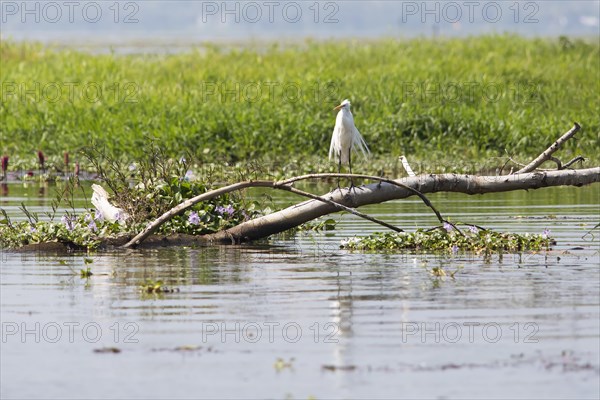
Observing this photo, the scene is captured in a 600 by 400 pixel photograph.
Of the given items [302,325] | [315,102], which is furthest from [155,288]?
[315,102]

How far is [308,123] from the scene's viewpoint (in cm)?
2664

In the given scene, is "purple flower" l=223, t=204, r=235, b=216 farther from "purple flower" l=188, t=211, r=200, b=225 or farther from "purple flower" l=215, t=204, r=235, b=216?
"purple flower" l=188, t=211, r=200, b=225

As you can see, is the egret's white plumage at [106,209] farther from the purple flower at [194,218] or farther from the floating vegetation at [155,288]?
the floating vegetation at [155,288]

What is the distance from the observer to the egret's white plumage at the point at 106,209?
15.2m

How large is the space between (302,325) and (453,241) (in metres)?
4.42

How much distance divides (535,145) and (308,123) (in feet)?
13.5

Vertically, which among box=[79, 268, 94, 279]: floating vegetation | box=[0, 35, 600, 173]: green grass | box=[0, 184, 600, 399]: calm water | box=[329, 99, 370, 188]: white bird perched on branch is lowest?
box=[0, 184, 600, 399]: calm water

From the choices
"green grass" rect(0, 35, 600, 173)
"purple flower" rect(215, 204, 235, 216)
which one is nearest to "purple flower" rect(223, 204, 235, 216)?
"purple flower" rect(215, 204, 235, 216)

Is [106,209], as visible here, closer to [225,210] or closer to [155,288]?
[225,210]

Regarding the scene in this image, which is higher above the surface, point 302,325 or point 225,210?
point 225,210

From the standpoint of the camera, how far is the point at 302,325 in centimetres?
991

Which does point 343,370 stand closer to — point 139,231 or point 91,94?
point 139,231

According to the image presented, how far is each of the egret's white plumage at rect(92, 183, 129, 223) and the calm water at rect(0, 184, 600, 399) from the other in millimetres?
1020

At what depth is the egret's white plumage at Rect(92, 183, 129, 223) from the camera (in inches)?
598
